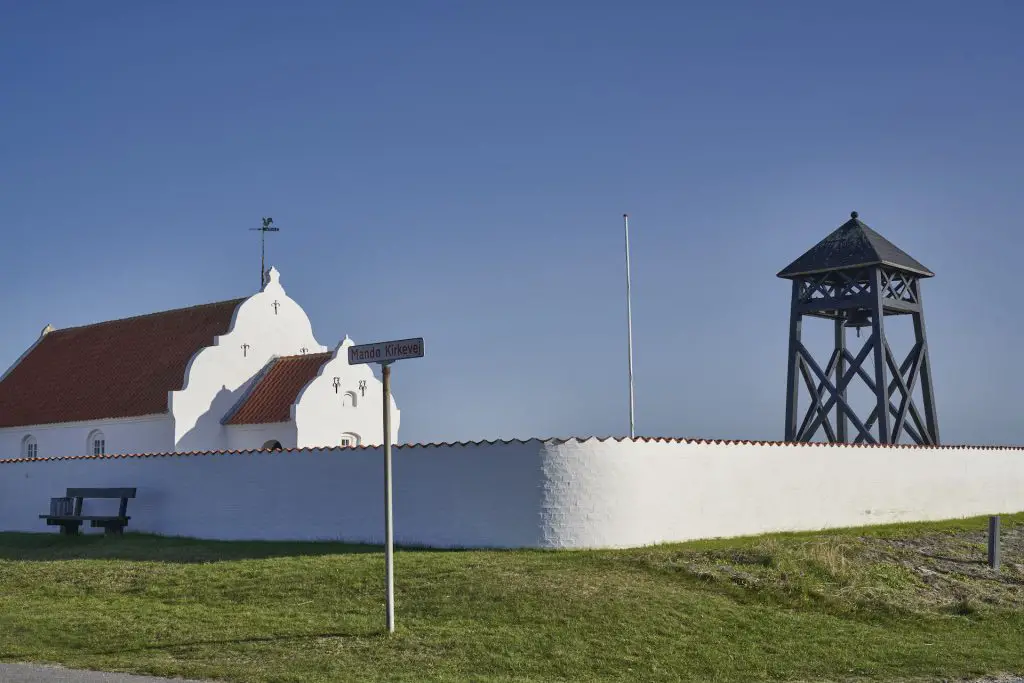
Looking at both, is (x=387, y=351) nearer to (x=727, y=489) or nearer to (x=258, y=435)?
(x=727, y=489)

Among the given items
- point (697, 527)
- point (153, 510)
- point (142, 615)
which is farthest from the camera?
point (153, 510)

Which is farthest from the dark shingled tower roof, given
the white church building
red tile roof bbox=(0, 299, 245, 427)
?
red tile roof bbox=(0, 299, 245, 427)

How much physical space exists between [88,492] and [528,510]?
533 inches

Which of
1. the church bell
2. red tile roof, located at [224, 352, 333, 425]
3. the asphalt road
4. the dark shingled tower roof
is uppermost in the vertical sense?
the dark shingled tower roof

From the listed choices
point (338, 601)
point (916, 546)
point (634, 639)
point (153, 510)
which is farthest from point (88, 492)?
point (916, 546)

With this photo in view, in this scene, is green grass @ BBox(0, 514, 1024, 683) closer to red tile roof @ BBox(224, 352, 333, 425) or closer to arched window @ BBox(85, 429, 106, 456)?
red tile roof @ BBox(224, 352, 333, 425)

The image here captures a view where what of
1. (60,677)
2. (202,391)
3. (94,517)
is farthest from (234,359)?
(60,677)

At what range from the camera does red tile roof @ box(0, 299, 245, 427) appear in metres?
38.2

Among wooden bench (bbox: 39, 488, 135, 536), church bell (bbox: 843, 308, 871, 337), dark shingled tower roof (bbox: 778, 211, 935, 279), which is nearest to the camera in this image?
wooden bench (bbox: 39, 488, 135, 536)

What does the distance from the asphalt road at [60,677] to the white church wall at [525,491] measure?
31.4ft

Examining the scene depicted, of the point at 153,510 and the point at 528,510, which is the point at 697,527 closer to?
the point at 528,510

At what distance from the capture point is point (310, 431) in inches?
1401

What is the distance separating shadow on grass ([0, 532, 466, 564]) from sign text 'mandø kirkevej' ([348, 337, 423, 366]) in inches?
287

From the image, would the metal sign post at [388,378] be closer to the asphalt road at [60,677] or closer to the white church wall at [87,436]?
the asphalt road at [60,677]
